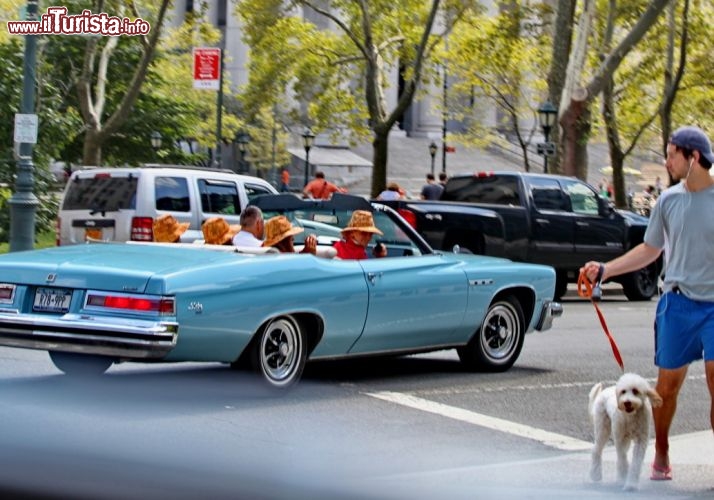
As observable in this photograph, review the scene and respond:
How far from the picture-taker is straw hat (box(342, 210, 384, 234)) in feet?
34.2

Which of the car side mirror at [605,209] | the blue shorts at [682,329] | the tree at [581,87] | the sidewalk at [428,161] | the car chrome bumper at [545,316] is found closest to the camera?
the blue shorts at [682,329]

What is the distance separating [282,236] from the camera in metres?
10.0

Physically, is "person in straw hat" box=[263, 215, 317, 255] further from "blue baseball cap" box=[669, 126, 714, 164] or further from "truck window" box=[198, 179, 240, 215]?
"truck window" box=[198, 179, 240, 215]

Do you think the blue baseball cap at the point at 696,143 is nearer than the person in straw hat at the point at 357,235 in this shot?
Yes

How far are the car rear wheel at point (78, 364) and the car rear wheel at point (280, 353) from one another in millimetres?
997

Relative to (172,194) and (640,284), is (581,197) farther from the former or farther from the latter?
(172,194)

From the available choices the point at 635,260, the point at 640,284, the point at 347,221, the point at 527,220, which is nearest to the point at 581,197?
the point at 527,220

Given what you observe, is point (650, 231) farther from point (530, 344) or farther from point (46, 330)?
point (530, 344)

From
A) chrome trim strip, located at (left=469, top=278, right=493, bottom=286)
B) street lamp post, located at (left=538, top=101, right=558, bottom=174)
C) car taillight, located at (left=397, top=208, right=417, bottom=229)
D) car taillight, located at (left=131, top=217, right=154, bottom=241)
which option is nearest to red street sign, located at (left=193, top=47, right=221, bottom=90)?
street lamp post, located at (left=538, top=101, right=558, bottom=174)

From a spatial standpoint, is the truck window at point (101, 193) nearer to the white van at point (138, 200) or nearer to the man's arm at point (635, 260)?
the white van at point (138, 200)

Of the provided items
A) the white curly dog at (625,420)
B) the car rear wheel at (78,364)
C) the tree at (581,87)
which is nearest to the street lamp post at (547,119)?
Result: the tree at (581,87)

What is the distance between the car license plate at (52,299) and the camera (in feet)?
27.4

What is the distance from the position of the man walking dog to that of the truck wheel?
54.0 ft

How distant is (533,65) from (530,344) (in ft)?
139
